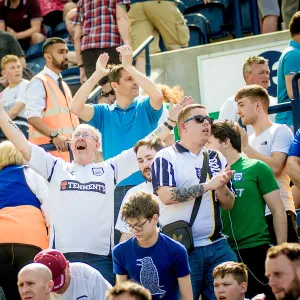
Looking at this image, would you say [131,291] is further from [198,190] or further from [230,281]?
[198,190]

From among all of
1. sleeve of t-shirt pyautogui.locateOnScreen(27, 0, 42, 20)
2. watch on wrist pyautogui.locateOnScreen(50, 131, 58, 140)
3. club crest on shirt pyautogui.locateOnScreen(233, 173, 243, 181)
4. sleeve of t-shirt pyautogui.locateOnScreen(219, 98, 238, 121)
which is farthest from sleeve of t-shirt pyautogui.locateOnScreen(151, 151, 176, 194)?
sleeve of t-shirt pyautogui.locateOnScreen(27, 0, 42, 20)

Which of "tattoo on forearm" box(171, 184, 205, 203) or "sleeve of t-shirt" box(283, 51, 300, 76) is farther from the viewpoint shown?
"sleeve of t-shirt" box(283, 51, 300, 76)

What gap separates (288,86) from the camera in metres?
10.6

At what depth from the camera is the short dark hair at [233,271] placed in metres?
7.87

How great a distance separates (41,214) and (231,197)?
1.80m

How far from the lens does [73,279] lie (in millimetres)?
8078

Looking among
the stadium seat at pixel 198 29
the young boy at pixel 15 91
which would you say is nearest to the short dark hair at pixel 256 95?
the young boy at pixel 15 91

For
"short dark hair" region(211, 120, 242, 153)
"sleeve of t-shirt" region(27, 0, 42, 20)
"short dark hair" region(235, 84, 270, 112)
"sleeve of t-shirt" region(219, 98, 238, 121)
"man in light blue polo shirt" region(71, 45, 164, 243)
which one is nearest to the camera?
"short dark hair" region(211, 120, 242, 153)

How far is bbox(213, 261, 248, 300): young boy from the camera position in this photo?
25.8 feet

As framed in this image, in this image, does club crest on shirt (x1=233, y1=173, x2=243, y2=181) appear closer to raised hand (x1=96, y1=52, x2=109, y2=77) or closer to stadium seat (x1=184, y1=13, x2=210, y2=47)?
raised hand (x1=96, y1=52, x2=109, y2=77)

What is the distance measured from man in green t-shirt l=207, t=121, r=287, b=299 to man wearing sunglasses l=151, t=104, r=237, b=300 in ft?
0.72

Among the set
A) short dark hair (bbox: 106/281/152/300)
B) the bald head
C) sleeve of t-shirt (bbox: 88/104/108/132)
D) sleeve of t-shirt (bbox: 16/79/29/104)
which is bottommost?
the bald head

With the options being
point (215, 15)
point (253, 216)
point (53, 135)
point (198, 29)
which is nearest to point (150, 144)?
point (253, 216)

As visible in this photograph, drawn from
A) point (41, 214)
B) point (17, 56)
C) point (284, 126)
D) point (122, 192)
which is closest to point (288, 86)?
point (284, 126)
